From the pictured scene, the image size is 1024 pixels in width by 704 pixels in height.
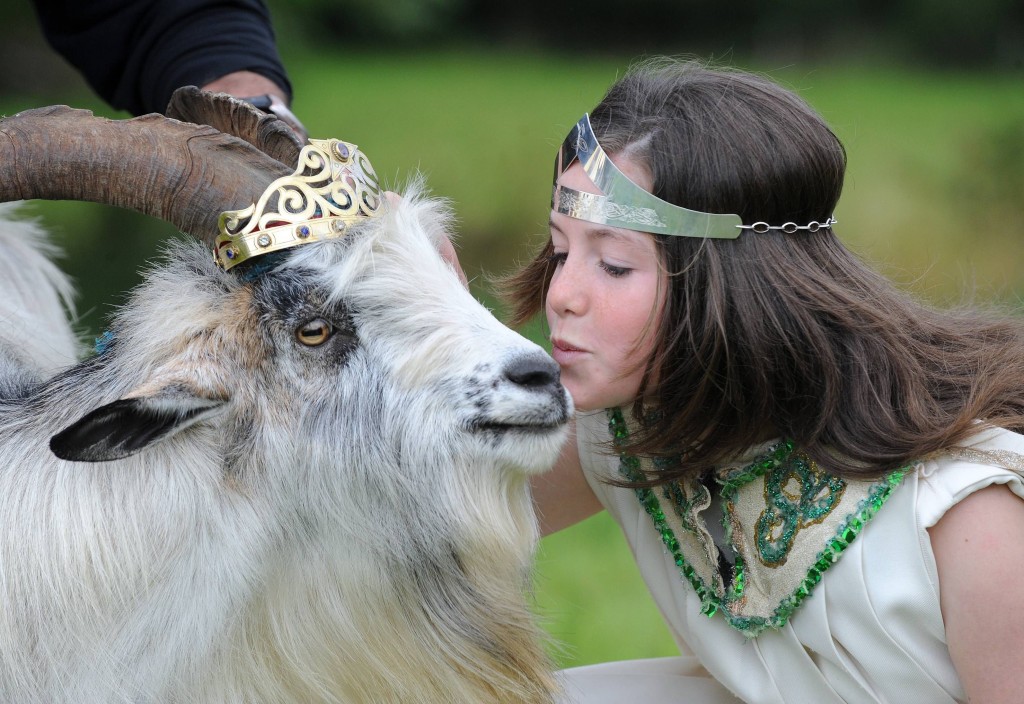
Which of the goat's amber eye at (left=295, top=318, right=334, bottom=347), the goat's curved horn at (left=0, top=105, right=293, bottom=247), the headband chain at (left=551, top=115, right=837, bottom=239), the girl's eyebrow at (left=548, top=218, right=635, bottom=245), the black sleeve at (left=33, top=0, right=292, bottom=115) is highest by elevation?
the black sleeve at (left=33, top=0, right=292, bottom=115)

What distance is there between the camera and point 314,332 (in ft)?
6.86

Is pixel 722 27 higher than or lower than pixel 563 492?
higher

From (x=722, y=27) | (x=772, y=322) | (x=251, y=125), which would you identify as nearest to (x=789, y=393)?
(x=772, y=322)

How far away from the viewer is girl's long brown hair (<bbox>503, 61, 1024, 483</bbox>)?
7.45ft

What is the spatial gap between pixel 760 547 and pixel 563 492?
641 millimetres

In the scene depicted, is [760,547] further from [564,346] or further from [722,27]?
[722,27]

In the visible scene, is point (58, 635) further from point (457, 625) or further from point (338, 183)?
point (338, 183)

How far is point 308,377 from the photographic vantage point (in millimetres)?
2088

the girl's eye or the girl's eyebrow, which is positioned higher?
the girl's eyebrow

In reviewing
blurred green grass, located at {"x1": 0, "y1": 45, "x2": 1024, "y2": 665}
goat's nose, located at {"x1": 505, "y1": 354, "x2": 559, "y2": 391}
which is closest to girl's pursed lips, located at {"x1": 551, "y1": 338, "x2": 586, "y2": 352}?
goat's nose, located at {"x1": 505, "y1": 354, "x2": 559, "y2": 391}

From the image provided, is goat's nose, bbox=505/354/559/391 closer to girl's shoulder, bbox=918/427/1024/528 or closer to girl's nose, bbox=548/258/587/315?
girl's nose, bbox=548/258/587/315

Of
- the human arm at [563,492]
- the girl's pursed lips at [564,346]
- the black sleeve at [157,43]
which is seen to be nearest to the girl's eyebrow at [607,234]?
the girl's pursed lips at [564,346]

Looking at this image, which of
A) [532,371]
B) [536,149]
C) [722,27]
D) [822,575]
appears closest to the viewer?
[532,371]

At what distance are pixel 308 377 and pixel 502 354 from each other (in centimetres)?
36
